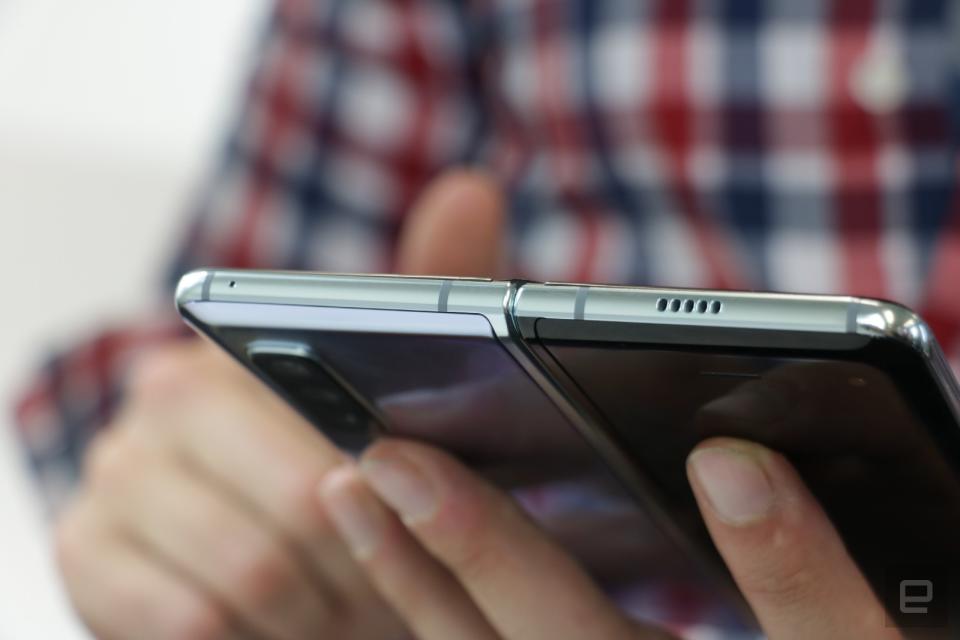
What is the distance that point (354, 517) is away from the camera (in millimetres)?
388

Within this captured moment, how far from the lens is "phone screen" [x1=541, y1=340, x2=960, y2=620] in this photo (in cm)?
25

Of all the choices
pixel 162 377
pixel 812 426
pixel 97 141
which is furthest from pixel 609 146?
pixel 97 141

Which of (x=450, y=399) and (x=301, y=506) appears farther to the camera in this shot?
(x=301, y=506)

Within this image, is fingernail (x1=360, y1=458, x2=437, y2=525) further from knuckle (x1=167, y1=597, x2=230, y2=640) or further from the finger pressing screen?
knuckle (x1=167, y1=597, x2=230, y2=640)

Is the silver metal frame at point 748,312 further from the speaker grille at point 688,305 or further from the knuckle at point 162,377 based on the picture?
the knuckle at point 162,377

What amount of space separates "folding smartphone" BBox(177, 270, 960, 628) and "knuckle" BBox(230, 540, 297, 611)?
0.32ft

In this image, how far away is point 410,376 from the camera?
0.31m

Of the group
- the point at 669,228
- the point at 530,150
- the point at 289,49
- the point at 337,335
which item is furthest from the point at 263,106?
the point at 337,335

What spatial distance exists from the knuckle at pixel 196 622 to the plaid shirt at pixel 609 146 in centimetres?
26

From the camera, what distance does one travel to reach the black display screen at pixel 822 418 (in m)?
0.25

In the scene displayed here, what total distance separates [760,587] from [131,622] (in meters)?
0.29

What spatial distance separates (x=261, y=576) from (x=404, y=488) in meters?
0.14

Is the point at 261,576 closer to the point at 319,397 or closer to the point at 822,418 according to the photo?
the point at 319,397

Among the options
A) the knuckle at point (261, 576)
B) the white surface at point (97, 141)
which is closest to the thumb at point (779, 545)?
the knuckle at point (261, 576)
